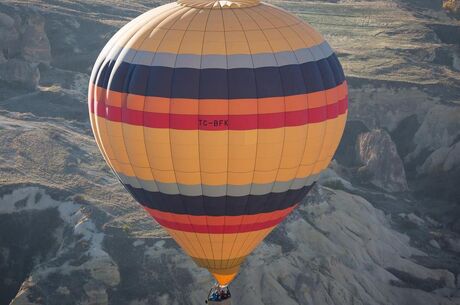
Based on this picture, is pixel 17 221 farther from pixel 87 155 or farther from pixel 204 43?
pixel 204 43

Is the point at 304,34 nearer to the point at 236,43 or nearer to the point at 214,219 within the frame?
the point at 236,43

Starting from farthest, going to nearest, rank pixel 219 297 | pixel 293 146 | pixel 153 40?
pixel 219 297 < pixel 293 146 < pixel 153 40

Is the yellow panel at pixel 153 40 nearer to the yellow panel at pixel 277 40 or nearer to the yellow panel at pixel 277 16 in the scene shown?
the yellow panel at pixel 277 40

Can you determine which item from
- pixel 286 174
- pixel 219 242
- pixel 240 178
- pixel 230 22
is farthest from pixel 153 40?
pixel 219 242

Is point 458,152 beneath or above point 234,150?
beneath

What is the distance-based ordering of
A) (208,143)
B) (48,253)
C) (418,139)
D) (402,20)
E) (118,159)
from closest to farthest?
(208,143) < (118,159) < (48,253) < (418,139) < (402,20)

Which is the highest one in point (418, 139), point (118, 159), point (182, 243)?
point (118, 159)

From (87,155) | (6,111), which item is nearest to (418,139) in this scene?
(87,155)
